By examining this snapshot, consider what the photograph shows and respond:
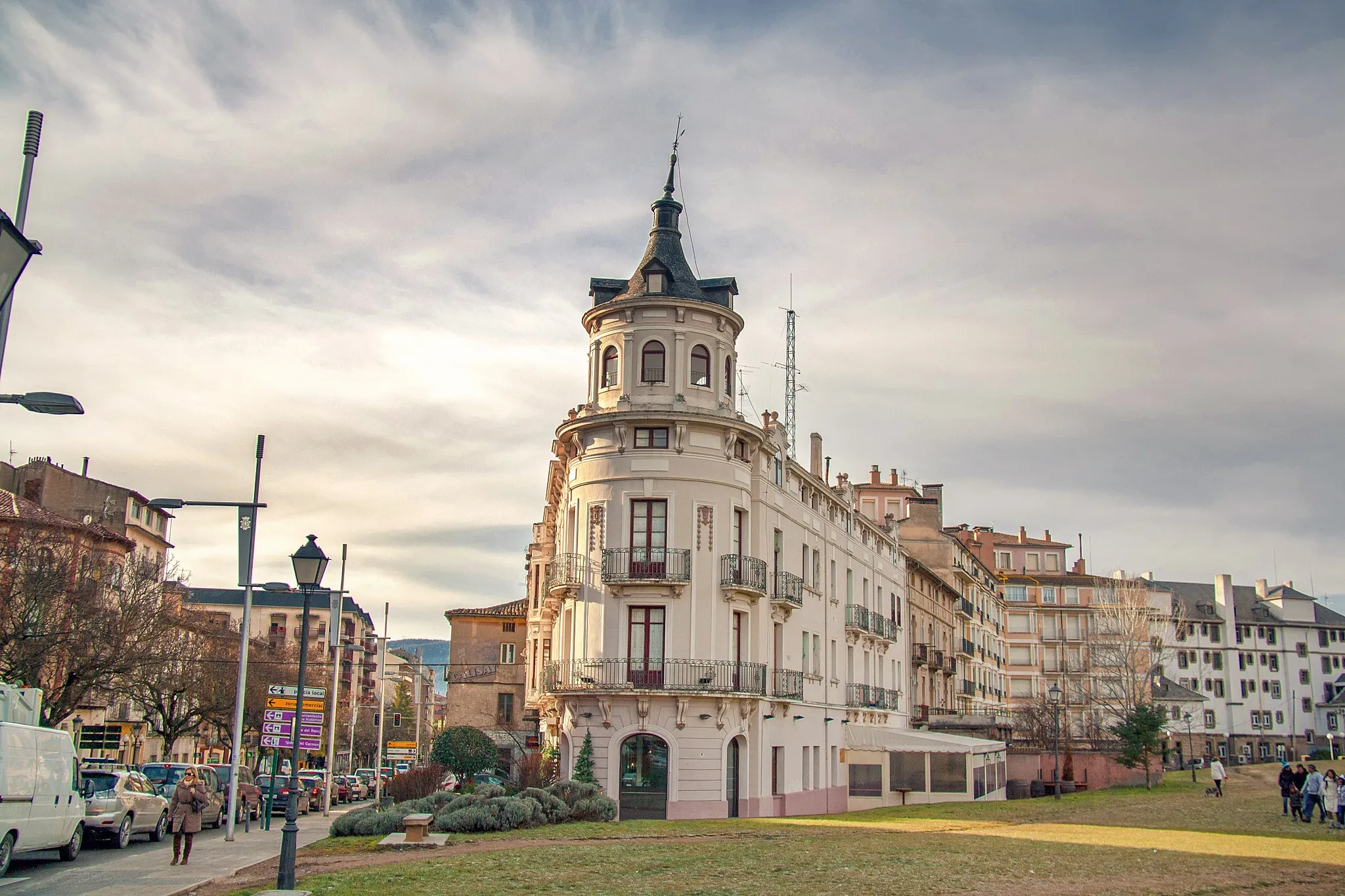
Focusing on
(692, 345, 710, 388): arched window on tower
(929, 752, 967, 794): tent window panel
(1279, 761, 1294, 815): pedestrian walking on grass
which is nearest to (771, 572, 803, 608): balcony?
(692, 345, 710, 388): arched window on tower

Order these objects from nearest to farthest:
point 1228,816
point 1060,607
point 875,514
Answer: point 1228,816
point 875,514
point 1060,607

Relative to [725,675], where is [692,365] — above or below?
above

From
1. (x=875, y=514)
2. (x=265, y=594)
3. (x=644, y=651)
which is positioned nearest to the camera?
(x=644, y=651)

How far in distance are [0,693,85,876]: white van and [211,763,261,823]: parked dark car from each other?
12746 mm

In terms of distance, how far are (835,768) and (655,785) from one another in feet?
51.2

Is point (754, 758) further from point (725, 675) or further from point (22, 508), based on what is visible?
point (22, 508)

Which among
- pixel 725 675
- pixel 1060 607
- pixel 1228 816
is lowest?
pixel 1228 816

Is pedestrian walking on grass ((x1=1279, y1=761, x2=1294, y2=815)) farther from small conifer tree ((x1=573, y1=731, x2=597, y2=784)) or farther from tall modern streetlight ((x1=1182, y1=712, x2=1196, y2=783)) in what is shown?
tall modern streetlight ((x1=1182, y1=712, x2=1196, y2=783))

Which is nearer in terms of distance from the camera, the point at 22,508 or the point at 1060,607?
the point at 22,508

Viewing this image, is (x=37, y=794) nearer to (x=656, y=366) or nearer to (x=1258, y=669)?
(x=656, y=366)

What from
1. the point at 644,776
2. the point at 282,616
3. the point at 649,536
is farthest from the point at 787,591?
the point at 282,616

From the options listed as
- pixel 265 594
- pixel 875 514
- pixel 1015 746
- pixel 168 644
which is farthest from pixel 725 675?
pixel 265 594

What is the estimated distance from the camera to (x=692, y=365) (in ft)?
129

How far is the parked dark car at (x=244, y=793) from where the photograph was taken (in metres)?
37.5
